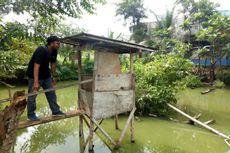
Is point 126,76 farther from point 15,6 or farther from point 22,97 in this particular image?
point 22,97

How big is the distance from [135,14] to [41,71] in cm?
2159

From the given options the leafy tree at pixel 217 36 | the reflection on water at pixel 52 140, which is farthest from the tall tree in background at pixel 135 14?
the reflection on water at pixel 52 140

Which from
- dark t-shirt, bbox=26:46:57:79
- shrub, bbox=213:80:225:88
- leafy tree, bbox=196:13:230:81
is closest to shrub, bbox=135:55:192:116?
dark t-shirt, bbox=26:46:57:79

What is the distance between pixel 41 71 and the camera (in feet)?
18.9

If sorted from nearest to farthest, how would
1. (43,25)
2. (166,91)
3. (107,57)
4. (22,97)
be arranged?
(22,97), (43,25), (107,57), (166,91)

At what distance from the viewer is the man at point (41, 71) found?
17.9 feet

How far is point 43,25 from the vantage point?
5766 millimetres

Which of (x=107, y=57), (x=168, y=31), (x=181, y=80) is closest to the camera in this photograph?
(x=107, y=57)

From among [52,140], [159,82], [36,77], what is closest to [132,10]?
[159,82]

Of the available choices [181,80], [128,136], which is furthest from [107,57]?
[181,80]

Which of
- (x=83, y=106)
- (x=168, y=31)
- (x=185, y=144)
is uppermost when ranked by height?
(x=168, y=31)

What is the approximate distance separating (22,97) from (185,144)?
5.19 metres

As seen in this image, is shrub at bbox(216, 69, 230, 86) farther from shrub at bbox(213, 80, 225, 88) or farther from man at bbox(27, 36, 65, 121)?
man at bbox(27, 36, 65, 121)

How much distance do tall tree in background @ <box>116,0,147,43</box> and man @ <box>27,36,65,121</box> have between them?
790 inches
